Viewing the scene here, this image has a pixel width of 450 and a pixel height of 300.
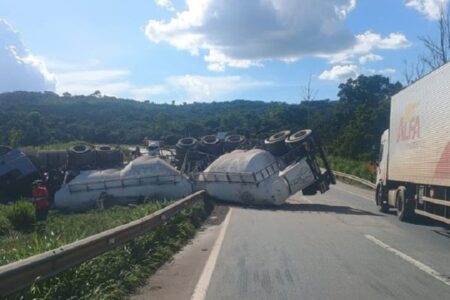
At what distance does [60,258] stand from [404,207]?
13497 mm

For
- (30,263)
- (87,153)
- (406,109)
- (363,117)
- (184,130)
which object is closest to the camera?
(30,263)

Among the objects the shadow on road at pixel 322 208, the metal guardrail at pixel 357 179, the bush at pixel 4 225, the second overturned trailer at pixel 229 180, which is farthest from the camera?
the metal guardrail at pixel 357 179

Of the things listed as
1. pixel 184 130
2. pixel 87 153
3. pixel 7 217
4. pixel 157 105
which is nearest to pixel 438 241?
pixel 7 217

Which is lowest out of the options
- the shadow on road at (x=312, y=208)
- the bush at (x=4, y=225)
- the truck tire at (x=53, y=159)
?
the bush at (x=4, y=225)

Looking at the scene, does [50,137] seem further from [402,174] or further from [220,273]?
[220,273]

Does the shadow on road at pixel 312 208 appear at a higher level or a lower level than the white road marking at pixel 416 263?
lower

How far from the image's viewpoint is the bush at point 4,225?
754 inches

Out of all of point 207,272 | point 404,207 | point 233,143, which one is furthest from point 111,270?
point 233,143

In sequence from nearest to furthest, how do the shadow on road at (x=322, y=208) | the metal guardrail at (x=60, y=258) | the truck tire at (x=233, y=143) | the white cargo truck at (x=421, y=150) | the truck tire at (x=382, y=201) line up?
the metal guardrail at (x=60, y=258) < the white cargo truck at (x=421, y=150) < the shadow on road at (x=322, y=208) < the truck tire at (x=382, y=201) < the truck tire at (x=233, y=143)

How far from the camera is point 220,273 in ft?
31.2

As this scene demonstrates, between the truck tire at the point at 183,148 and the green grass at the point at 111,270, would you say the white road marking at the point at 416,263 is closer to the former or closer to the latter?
the green grass at the point at 111,270

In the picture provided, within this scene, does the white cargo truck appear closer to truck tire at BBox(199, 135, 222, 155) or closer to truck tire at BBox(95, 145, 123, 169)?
truck tire at BBox(199, 135, 222, 155)

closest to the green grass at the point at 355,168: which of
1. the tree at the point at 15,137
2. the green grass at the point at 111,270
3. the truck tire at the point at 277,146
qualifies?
the truck tire at the point at 277,146

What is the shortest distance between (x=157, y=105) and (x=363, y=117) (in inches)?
4817
